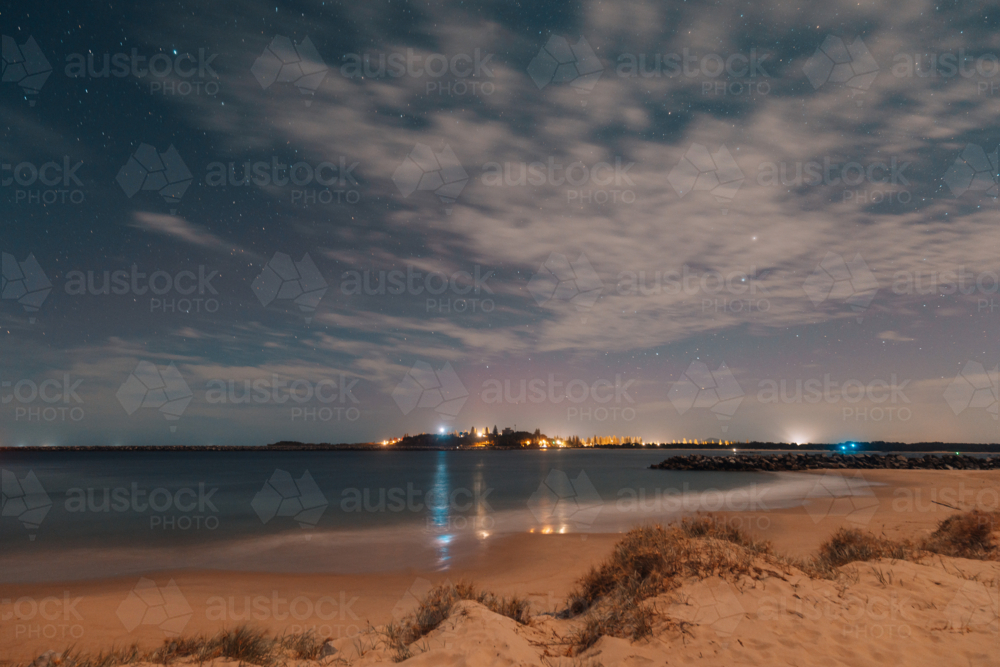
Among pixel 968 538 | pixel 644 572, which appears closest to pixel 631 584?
pixel 644 572

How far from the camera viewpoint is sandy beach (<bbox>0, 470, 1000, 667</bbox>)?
19.6 feet

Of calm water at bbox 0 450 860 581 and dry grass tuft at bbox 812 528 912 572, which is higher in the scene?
dry grass tuft at bbox 812 528 912 572

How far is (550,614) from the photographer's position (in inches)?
332

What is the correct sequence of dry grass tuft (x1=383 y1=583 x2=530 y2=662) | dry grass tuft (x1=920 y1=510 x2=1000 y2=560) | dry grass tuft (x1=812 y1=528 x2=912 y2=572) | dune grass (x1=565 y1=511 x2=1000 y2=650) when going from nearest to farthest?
dry grass tuft (x1=383 y1=583 x2=530 y2=662) < dune grass (x1=565 y1=511 x2=1000 y2=650) < dry grass tuft (x1=812 y1=528 x2=912 y2=572) < dry grass tuft (x1=920 y1=510 x2=1000 y2=560)

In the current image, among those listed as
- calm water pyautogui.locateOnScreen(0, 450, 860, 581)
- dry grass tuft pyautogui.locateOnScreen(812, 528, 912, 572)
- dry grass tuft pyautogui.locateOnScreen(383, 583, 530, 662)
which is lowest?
calm water pyautogui.locateOnScreen(0, 450, 860, 581)

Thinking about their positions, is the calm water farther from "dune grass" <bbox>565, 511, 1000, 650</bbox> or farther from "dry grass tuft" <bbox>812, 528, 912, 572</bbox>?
"dry grass tuft" <bbox>812, 528, 912, 572</bbox>

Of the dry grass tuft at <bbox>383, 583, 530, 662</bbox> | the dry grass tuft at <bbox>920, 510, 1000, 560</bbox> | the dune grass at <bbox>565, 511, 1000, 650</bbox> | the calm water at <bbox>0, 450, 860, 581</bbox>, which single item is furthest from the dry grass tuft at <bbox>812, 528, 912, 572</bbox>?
the calm water at <bbox>0, 450, 860, 581</bbox>

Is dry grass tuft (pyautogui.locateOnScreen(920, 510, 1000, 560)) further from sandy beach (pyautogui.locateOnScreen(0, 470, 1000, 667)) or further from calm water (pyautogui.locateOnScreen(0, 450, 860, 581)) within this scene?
calm water (pyautogui.locateOnScreen(0, 450, 860, 581))

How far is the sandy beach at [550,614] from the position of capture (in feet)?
19.6

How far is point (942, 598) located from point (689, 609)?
4.15 metres

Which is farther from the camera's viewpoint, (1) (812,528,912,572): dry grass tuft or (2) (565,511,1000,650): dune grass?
(1) (812,528,912,572): dry grass tuft

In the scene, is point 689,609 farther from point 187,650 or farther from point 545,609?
point 187,650

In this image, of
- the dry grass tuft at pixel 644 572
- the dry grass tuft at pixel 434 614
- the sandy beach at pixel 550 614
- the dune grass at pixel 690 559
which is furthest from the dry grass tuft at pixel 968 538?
the dry grass tuft at pixel 434 614

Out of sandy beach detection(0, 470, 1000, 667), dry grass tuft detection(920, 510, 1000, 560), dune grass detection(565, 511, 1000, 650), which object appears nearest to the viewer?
sandy beach detection(0, 470, 1000, 667)
